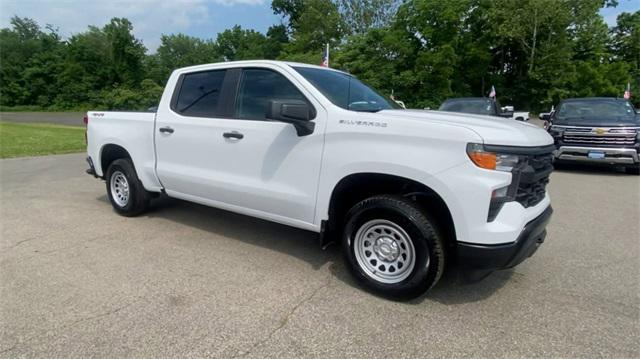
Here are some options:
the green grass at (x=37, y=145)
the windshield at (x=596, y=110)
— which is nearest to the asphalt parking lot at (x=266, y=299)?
the windshield at (x=596, y=110)

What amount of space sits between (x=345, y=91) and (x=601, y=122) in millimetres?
8142

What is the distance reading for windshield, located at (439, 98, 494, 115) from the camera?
1116cm

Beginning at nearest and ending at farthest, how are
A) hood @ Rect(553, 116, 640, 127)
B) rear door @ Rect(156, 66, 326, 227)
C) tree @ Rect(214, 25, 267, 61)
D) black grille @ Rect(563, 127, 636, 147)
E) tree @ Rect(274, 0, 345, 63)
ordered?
rear door @ Rect(156, 66, 326, 227) < black grille @ Rect(563, 127, 636, 147) < hood @ Rect(553, 116, 640, 127) < tree @ Rect(274, 0, 345, 63) < tree @ Rect(214, 25, 267, 61)

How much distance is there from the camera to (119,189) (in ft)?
18.4

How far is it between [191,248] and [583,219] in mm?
5233

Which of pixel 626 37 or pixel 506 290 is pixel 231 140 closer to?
pixel 506 290

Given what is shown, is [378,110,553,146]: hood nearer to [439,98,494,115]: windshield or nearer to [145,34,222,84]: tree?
[439,98,494,115]: windshield

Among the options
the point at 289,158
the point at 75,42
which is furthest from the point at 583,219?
the point at 75,42

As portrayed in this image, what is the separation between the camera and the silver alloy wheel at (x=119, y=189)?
5.48 meters

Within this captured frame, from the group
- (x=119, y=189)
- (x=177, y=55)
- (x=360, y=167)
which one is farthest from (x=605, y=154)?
(x=177, y=55)

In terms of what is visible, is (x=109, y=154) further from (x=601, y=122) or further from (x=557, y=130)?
(x=601, y=122)

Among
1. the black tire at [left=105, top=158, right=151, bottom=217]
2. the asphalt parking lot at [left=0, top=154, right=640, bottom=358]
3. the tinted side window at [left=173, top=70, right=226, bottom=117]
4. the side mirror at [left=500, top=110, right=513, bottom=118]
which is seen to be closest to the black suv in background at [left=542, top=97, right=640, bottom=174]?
the side mirror at [left=500, top=110, right=513, bottom=118]

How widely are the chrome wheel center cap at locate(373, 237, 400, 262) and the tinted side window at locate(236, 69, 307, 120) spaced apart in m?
1.49

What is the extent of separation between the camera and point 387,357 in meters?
2.57
